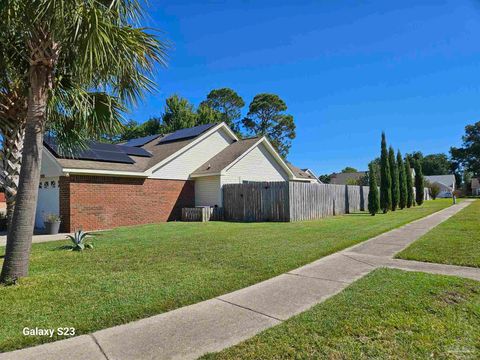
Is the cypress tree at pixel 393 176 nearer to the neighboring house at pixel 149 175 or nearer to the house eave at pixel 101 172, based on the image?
the neighboring house at pixel 149 175

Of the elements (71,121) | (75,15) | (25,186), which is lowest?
(25,186)

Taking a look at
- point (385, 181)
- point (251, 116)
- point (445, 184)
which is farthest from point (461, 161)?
point (385, 181)

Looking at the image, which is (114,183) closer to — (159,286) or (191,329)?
(159,286)

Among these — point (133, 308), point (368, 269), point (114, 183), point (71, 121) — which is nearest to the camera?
point (133, 308)

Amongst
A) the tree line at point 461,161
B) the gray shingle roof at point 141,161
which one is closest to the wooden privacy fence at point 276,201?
the gray shingle roof at point 141,161

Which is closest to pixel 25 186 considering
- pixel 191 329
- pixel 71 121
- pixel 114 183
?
pixel 71 121

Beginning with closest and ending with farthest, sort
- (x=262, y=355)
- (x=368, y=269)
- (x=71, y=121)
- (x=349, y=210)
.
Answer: (x=262, y=355), (x=368, y=269), (x=71, y=121), (x=349, y=210)

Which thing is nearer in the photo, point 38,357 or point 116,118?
point 38,357

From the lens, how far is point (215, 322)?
13.0 feet

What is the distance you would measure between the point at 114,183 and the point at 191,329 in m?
12.7

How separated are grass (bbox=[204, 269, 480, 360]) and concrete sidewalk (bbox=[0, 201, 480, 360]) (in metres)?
0.24

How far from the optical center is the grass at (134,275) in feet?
13.8

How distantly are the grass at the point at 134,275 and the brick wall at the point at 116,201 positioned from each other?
412 cm

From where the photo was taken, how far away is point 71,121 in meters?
7.75
